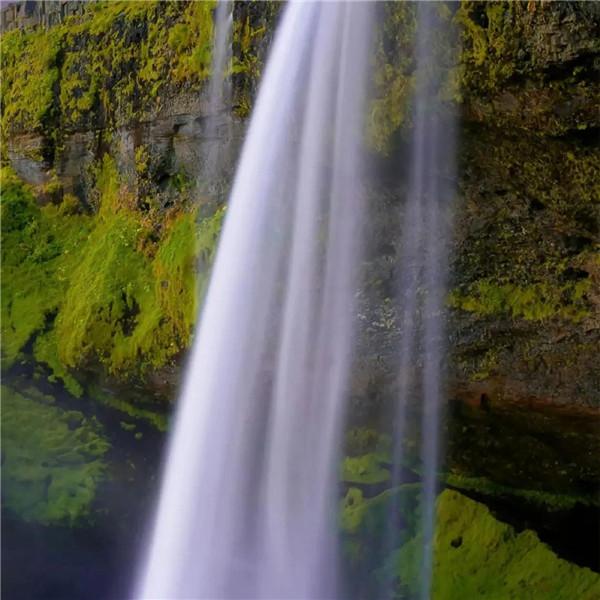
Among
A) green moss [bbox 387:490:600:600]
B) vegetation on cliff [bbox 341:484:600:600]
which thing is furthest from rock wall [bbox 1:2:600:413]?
green moss [bbox 387:490:600:600]

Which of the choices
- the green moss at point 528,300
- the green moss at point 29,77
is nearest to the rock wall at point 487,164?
the green moss at point 528,300

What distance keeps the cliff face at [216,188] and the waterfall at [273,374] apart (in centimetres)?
36

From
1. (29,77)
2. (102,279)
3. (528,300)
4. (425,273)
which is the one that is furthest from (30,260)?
(528,300)

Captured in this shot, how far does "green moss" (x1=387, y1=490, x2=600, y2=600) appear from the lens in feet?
19.0

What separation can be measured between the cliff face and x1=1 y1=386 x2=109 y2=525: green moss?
49cm

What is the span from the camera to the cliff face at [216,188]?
492 centimetres

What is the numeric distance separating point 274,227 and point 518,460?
2921 mm

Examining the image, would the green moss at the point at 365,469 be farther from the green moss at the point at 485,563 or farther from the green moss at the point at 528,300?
the green moss at the point at 528,300

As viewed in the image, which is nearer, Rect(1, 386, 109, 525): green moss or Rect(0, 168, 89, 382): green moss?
Rect(1, 386, 109, 525): green moss

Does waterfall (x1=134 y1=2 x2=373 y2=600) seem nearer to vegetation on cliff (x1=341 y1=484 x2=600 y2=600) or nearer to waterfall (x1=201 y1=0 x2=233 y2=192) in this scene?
vegetation on cliff (x1=341 y1=484 x2=600 y2=600)

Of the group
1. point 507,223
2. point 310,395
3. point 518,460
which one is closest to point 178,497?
point 310,395

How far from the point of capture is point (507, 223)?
5.44m

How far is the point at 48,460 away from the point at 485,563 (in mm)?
5061

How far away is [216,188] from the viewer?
7.20m
